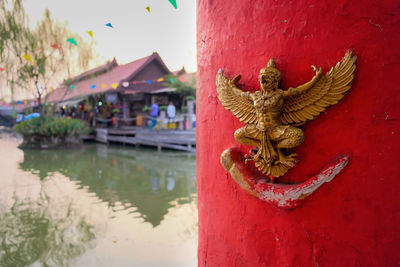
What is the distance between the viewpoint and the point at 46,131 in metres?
12.6

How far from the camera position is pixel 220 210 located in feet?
4.22

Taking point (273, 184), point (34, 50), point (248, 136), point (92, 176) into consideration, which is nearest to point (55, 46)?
point (34, 50)

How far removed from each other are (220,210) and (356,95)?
73 centimetres

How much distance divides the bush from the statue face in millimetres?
13479

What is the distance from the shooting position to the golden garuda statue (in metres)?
0.95

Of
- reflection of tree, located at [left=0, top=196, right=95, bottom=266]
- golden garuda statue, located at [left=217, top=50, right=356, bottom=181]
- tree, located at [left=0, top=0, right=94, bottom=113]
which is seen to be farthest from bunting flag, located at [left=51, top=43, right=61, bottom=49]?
golden garuda statue, located at [left=217, top=50, right=356, bottom=181]

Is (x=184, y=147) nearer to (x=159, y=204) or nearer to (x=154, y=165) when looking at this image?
(x=154, y=165)

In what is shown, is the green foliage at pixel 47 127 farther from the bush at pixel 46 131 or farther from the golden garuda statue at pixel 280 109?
the golden garuda statue at pixel 280 109

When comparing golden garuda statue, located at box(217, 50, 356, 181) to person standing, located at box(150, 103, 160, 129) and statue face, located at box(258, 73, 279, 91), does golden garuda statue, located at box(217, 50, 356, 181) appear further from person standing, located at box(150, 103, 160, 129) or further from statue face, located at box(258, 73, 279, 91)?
person standing, located at box(150, 103, 160, 129)

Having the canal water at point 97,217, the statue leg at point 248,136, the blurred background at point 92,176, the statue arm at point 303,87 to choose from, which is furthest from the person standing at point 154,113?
the statue arm at point 303,87

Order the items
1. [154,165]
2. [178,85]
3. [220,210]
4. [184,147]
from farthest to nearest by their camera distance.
Answer: [178,85] < [184,147] < [154,165] < [220,210]

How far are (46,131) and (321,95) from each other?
13773mm

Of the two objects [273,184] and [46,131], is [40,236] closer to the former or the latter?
[273,184]

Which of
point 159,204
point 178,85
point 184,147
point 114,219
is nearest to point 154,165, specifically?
point 184,147
